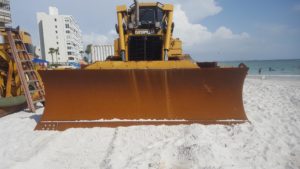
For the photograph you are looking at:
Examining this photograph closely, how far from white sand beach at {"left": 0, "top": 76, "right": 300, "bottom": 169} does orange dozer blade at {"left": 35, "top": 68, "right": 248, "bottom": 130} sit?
196 millimetres

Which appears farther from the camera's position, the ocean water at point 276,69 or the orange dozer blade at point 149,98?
the ocean water at point 276,69

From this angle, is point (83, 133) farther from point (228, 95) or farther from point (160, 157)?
point (228, 95)

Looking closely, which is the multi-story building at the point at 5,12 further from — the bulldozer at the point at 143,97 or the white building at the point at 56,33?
the bulldozer at the point at 143,97

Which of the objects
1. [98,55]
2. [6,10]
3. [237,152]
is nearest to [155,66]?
[237,152]

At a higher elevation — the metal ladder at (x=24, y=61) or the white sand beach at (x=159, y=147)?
the metal ladder at (x=24, y=61)

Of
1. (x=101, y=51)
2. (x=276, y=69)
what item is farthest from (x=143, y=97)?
(x=276, y=69)

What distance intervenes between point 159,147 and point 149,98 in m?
1.16

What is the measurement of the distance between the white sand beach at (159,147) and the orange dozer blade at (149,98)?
196 mm

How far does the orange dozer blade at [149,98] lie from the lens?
14.1ft

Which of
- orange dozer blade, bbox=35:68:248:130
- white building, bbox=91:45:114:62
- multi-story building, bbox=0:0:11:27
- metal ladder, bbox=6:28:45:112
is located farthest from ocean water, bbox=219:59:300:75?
multi-story building, bbox=0:0:11:27

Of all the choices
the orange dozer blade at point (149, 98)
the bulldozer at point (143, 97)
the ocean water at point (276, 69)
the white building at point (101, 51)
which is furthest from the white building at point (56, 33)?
the orange dozer blade at point (149, 98)

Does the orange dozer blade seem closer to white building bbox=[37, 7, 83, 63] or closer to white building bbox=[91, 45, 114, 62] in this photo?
white building bbox=[91, 45, 114, 62]

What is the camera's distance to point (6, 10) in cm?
4766

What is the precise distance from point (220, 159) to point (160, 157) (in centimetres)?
75
